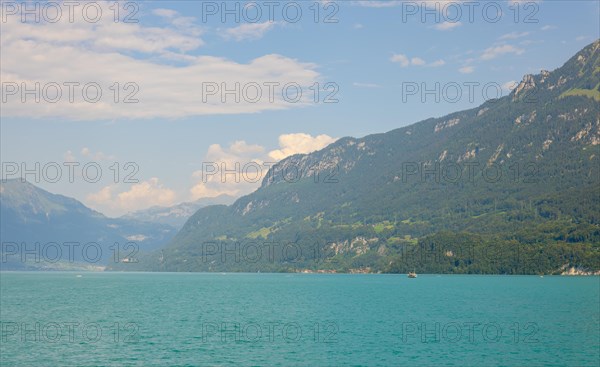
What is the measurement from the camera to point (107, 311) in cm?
15538

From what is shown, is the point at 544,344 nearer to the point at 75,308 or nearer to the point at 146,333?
the point at 146,333

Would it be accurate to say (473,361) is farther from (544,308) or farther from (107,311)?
(107,311)

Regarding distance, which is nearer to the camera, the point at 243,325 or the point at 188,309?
the point at 243,325

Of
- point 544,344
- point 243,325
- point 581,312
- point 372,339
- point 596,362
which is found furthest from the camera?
point 581,312

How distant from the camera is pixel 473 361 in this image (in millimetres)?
82062

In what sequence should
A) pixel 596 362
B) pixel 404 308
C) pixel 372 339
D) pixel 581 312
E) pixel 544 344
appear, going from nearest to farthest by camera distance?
pixel 596 362
pixel 544 344
pixel 372 339
pixel 581 312
pixel 404 308

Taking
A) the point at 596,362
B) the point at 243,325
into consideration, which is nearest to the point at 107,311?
the point at 243,325

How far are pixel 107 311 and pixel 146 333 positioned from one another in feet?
163

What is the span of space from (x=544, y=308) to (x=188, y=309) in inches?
3381

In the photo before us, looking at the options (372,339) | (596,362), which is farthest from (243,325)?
(596,362)

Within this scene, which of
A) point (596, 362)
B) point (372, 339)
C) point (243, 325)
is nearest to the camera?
point (596, 362)

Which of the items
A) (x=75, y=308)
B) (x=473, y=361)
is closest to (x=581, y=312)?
(x=473, y=361)

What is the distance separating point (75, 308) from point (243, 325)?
203 ft

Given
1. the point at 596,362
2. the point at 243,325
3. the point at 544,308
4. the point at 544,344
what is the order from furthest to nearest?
1. the point at 544,308
2. the point at 243,325
3. the point at 544,344
4. the point at 596,362
